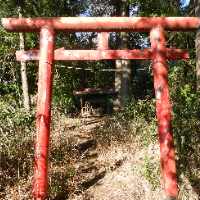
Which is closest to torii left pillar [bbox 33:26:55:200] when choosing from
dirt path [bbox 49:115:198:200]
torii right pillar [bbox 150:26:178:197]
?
dirt path [bbox 49:115:198:200]

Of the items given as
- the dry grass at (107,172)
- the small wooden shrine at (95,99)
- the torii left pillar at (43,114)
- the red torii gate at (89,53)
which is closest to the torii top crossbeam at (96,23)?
the red torii gate at (89,53)

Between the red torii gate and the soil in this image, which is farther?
the soil

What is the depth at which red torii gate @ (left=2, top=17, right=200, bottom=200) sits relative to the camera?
2754 mm

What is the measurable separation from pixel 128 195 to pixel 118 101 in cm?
561

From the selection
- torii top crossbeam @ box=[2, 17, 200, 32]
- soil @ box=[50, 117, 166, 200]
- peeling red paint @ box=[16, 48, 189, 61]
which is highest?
torii top crossbeam @ box=[2, 17, 200, 32]

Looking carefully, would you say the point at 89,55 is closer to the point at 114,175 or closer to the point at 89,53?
the point at 89,53

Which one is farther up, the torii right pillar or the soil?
the torii right pillar

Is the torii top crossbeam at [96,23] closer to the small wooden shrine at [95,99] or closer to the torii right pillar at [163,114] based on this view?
the torii right pillar at [163,114]

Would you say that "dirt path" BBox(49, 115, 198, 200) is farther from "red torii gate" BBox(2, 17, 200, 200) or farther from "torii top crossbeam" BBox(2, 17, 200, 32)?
"torii top crossbeam" BBox(2, 17, 200, 32)

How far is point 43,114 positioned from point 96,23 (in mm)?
1707

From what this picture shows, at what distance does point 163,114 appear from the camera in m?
2.77

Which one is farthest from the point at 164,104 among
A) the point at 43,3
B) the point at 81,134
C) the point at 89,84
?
the point at 89,84

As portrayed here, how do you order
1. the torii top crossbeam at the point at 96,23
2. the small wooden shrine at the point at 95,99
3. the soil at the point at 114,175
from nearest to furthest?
1. the torii top crossbeam at the point at 96,23
2. the soil at the point at 114,175
3. the small wooden shrine at the point at 95,99

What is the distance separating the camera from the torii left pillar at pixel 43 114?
2695 mm
